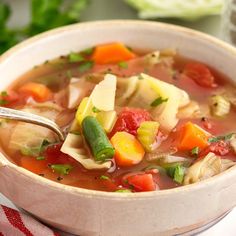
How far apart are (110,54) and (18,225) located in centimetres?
88

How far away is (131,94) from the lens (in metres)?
2.20

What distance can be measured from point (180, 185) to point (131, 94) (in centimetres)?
47

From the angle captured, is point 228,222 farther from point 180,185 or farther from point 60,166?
point 60,166

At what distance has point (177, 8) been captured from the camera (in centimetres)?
318

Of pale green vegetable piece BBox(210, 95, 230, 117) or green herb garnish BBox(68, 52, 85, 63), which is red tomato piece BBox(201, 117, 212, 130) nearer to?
pale green vegetable piece BBox(210, 95, 230, 117)

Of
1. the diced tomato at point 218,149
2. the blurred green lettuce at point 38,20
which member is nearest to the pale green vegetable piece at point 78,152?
the diced tomato at point 218,149

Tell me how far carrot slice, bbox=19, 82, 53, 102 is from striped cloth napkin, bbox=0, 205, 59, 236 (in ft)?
1.68

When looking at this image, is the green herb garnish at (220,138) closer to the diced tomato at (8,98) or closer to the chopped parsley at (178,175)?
the chopped parsley at (178,175)

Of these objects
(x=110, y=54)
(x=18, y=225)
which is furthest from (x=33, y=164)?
(x=110, y=54)

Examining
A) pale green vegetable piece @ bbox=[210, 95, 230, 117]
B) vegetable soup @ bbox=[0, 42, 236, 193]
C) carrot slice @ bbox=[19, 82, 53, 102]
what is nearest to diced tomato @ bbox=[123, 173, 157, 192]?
vegetable soup @ bbox=[0, 42, 236, 193]

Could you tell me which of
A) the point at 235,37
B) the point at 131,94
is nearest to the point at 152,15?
the point at 235,37

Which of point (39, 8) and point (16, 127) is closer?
point (16, 127)

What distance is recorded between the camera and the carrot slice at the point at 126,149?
1926mm

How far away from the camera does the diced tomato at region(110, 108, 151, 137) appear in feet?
6.59
